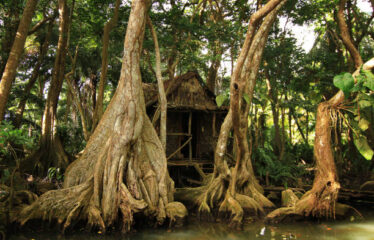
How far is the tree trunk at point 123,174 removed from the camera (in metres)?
6.15

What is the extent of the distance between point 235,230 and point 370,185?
18.9 feet

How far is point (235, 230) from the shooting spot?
6.45 metres

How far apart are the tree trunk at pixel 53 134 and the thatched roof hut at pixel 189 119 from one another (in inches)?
134

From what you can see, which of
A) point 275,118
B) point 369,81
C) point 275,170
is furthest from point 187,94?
point 369,81

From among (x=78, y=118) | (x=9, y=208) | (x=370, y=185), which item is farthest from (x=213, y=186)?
(x=78, y=118)

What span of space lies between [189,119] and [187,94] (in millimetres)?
1125

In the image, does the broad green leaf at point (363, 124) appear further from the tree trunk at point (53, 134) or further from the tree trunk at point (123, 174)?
the tree trunk at point (53, 134)

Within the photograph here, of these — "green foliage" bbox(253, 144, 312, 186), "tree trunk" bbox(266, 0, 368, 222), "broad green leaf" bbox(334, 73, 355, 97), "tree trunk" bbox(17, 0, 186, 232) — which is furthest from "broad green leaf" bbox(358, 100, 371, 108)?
"green foliage" bbox(253, 144, 312, 186)

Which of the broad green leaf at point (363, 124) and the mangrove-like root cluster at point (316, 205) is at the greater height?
the broad green leaf at point (363, 124)

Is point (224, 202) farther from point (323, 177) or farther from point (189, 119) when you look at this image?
point (189, 119)

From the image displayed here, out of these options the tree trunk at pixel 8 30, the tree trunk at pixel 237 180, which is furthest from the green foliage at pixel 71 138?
the tree trunk at pixel 237 180

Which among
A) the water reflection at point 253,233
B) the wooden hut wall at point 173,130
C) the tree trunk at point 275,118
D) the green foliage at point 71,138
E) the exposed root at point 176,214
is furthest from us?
the tree trunk at point 275,118

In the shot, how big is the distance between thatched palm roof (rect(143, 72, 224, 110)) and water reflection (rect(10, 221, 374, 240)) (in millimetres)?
5290

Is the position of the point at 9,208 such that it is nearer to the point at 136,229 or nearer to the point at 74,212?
the point at 74,212
